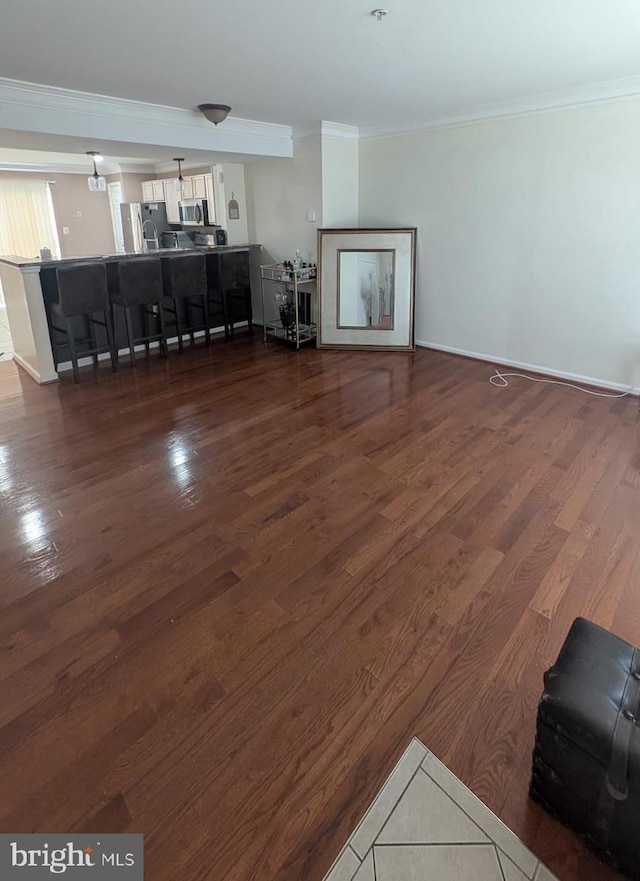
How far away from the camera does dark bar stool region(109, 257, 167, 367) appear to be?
4.87 m

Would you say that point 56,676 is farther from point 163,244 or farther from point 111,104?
point 163,244

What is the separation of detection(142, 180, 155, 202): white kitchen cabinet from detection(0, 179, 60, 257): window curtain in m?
1.57

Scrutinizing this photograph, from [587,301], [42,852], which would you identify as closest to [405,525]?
[42,852]

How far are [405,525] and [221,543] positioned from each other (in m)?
0.94

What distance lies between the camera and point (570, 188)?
4.09 m

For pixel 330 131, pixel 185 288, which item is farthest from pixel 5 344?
pixel 330 131

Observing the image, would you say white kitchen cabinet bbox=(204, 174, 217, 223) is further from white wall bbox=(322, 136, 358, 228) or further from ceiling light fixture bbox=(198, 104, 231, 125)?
ceiling light fixture bbox=(198, 104, 231, 125)

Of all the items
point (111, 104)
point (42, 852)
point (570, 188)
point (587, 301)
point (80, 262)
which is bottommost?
point (42, 852)

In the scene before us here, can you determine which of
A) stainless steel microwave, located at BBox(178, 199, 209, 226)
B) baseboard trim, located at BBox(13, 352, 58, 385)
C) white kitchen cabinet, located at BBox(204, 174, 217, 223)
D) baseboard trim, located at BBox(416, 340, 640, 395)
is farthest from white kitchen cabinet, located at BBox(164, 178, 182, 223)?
baseboard trim, located at BBox(416, 340, 640, 395)

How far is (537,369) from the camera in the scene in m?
4.73

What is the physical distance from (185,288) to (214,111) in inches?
69.1

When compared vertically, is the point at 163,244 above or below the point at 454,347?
above

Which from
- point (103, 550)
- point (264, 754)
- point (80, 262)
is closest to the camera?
point (264, 754)

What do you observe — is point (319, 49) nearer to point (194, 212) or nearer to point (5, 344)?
point (194, 212)
